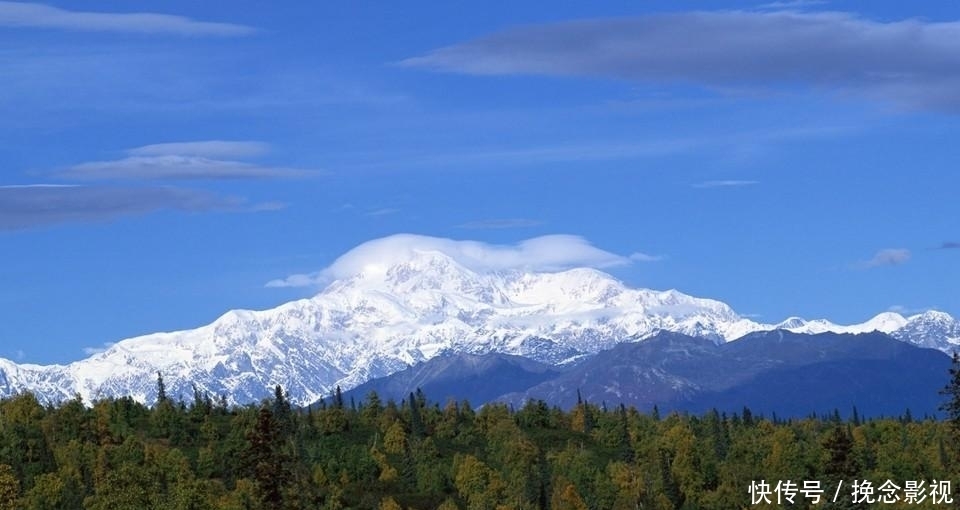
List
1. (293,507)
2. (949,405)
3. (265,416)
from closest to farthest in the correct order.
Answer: (265,416), (293,507), (949,405)

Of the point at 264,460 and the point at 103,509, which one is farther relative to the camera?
the point at 103,509

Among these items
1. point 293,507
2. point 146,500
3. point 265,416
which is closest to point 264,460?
point 265,416

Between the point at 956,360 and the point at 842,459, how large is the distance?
22.5 metres

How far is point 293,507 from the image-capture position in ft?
557

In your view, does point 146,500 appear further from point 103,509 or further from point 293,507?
point 293,507

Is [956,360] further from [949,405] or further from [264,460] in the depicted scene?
[264,460]

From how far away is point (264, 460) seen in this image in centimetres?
14800

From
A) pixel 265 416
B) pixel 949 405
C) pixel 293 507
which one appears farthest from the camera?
pixel 949 405

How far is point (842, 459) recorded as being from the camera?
196000 millimetres

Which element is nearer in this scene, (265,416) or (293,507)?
(265,416)

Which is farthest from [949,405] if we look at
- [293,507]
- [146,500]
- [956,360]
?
[146,500]

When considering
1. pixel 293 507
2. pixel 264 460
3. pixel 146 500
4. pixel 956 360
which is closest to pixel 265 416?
pixel 264 460

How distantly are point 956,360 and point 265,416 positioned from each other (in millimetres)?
81245

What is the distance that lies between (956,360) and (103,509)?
101024 mm
